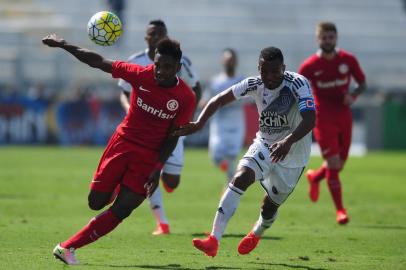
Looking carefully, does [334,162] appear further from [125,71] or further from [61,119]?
[61,119]

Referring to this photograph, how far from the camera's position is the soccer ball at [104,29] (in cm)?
928

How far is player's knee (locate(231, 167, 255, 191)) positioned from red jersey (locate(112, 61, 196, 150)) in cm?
79

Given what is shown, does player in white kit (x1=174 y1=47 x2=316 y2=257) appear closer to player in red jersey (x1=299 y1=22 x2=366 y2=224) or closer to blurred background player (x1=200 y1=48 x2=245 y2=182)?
player in red jersey (x1=299 y1=22 x2=366 y2=224)

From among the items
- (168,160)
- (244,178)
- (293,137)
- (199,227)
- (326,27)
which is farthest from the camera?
(326,27)

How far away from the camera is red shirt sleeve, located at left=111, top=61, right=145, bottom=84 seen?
866 centimetres

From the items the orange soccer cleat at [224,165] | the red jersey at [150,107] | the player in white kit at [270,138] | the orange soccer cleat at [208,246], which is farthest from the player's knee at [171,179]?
the orange soccer cleat at [224,165]

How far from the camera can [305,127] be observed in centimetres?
897

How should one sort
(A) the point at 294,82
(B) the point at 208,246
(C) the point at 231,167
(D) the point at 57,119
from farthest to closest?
(D) the point at 57,119 → (C) the point at 231,167 → (A) the point at 294,82 → (B) the point at 208,246

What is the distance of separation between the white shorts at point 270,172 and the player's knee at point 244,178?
0.06 metres

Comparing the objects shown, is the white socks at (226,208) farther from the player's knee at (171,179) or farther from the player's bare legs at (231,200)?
the player's knee at (171,179)

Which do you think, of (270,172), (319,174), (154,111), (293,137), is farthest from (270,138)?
(319,174)

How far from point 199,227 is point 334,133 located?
2674mm

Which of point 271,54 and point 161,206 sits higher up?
point 271,54

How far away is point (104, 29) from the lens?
Result: 9.28 meters
